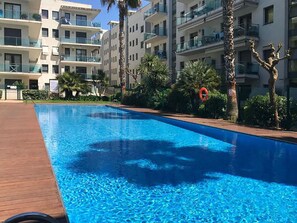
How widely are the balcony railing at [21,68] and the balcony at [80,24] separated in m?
9.10

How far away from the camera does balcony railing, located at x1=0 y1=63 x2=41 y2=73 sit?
38062 millimetres

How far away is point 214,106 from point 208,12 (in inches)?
573

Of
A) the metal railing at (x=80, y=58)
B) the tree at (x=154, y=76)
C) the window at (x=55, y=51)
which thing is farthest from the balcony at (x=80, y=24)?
the tree at (x=154, y=76)

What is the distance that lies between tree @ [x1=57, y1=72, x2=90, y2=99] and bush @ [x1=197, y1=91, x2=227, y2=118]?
68.6ft

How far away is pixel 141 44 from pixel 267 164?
44.9m

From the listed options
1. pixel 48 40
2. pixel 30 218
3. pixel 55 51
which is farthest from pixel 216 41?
pixel 48 40

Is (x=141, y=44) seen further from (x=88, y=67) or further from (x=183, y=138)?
(x=183, y=138)

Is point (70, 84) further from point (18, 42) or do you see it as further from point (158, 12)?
point (158, 12)

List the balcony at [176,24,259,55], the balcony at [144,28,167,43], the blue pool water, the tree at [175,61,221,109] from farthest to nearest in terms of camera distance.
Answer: the balcony at [144,28,167,43], the balcony at [176,24,259,55], the tree at [175,61,221,109], the blue pool water

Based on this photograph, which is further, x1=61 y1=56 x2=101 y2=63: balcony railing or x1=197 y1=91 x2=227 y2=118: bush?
x1=61 y1=56 x2=101 y2=63: balcony railing

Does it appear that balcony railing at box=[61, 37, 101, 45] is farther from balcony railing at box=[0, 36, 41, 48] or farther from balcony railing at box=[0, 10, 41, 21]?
balcony railing at box=[0, 10, 41, 21]

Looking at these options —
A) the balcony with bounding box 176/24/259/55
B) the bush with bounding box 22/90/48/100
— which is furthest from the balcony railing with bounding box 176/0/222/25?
the bush with bounding box 22/90/48/100

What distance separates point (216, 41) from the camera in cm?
2841

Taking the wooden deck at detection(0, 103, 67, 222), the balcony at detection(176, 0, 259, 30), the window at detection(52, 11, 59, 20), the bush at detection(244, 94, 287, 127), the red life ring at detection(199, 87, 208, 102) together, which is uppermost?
the window at detection(52, 11, 59, 20)
